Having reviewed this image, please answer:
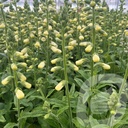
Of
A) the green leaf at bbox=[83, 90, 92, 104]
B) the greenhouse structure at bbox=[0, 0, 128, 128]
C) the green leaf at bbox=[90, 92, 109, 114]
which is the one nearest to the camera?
the greenhouse structure at bbox=[0, 0, 128, 128]

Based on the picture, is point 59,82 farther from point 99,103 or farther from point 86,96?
point 86,96

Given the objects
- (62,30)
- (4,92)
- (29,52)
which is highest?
(62,30)

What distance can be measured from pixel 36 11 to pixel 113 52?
1.99 metres

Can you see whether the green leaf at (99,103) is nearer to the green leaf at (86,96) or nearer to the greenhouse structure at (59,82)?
the greenhouse structure at (59,82)

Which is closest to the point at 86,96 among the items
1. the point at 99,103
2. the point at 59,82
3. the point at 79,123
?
the point at 79,123

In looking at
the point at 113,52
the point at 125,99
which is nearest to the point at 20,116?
the point at 125,99

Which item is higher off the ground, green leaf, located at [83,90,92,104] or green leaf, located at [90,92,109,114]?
green leaf, located at [83,90,92,104]

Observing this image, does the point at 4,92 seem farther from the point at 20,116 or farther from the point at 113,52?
the point at 113,52

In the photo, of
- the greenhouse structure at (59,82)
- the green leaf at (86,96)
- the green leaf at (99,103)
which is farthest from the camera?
the green leaf at (99,103)

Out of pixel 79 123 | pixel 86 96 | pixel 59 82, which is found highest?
pixel 86 96

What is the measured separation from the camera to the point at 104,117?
343cm

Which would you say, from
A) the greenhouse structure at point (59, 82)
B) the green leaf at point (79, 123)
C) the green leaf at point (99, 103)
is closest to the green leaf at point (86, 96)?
the greenhouse structure at point (59, 82)

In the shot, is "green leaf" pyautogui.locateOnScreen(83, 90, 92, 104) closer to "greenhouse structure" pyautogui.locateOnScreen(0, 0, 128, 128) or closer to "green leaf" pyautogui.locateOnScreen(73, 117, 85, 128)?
"greenhouse structure" pyautogui.locateOnScreen(0, 0, 128, 128)

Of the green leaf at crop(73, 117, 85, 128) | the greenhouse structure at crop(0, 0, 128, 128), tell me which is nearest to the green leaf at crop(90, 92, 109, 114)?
the greenhouse structure at crop(0, 0, 128, 128)
